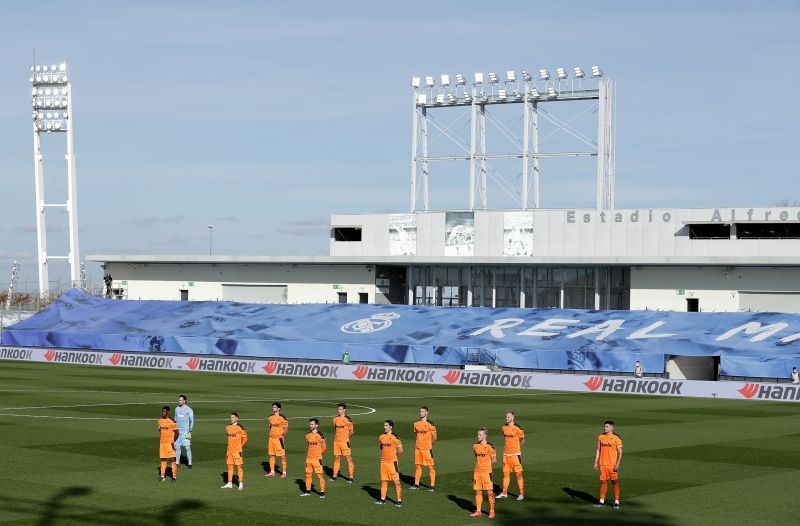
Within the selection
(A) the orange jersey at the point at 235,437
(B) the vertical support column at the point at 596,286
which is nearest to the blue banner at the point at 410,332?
(B) the vertical support column at the point at 596,286

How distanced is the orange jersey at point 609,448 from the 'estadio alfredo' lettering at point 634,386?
35.8 m

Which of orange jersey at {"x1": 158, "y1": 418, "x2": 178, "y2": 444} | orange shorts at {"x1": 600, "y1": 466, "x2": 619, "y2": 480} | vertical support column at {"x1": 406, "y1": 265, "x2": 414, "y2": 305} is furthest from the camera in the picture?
vertical support column at {"x1": 406, "y1": 265, "x2": 414, "y2": 305}

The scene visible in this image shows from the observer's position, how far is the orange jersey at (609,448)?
71.4 feet

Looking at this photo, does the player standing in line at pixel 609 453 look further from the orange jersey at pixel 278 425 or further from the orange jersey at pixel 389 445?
the orange jersey at pixel 278 425

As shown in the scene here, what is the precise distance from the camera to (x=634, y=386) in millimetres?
57562

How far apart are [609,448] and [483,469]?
248 cm

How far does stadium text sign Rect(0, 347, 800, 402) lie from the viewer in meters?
55.2

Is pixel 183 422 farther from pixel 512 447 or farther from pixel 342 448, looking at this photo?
pixel 512 447

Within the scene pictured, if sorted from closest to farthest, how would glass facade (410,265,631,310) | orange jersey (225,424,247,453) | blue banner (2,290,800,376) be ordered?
1. orange jersey (225,424,247,453)
2. blue banner (2,290,800,376)
3. glass facade (410,265,631,310)

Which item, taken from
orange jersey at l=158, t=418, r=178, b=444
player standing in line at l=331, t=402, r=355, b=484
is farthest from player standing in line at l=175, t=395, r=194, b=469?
player standing in line at l=331, t=402, r=355, b=484

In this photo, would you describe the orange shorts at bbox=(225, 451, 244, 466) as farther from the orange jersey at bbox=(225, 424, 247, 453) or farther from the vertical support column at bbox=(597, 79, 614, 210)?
the vertical support column at bbox=(597, 79, 614, 210)

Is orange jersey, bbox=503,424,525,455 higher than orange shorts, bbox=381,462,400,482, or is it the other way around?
orange jersey, bbox=503,424,525,455

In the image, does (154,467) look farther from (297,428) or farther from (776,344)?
(776,344)

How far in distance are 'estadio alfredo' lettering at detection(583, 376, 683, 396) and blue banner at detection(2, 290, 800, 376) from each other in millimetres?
6002
